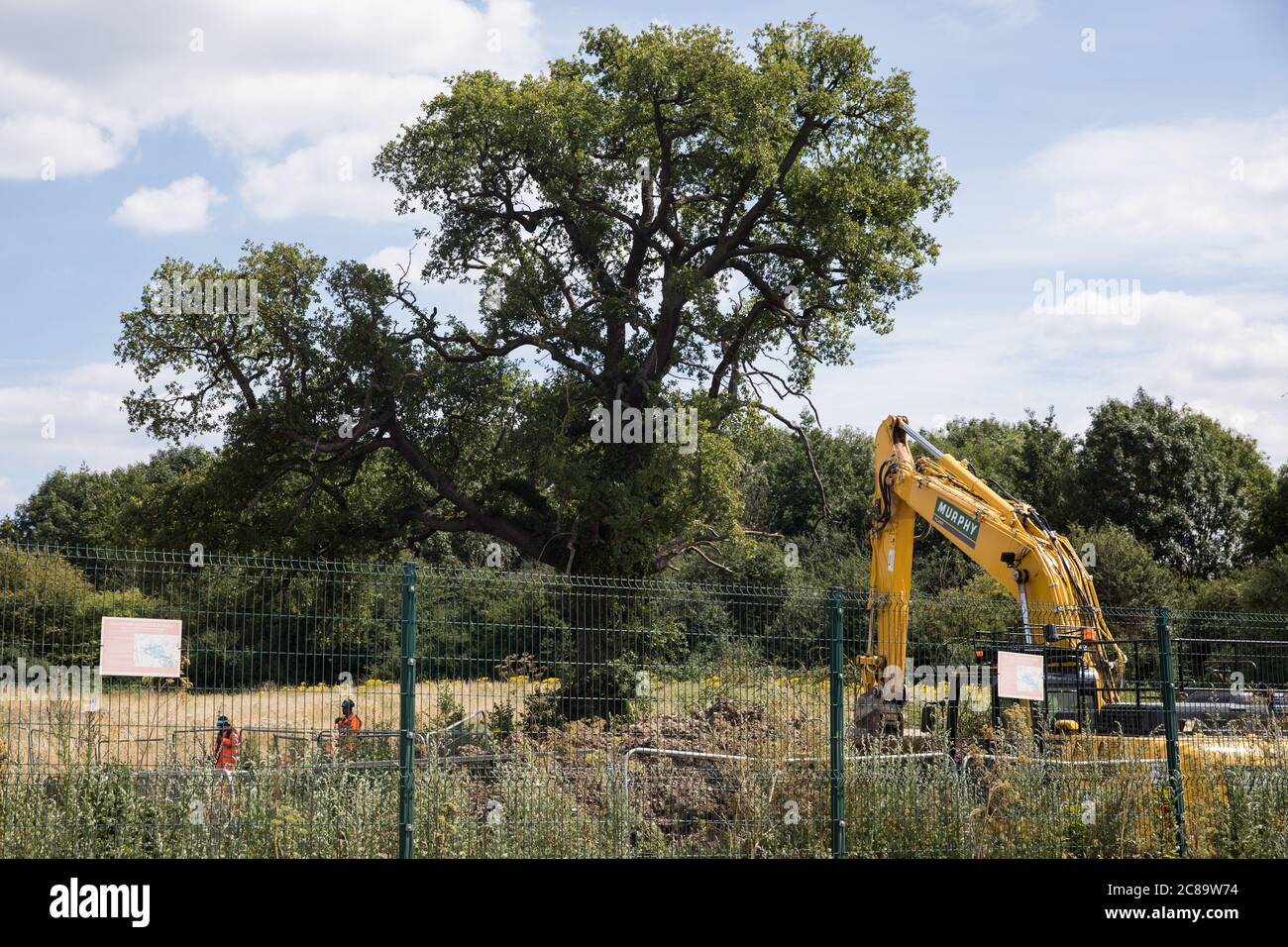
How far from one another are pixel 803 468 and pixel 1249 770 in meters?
42.2

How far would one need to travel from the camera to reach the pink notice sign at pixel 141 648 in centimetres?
859

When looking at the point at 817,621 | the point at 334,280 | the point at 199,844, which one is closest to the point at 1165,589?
the point at 334,280

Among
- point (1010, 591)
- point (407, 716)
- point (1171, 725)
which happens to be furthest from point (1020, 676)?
point (407, 716)

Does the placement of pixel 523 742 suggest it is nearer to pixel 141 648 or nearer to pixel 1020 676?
pixel 141 648

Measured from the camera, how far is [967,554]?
16.5m

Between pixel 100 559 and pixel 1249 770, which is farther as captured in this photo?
pixel 1249 770

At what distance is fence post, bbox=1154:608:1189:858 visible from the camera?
37.9 feet

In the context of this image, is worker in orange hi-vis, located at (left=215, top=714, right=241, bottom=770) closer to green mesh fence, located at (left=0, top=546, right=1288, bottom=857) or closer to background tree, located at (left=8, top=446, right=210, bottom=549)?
green mesh fence, located at (left=0, top=546, right=1288, bottom=857)

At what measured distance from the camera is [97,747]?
9297 mm

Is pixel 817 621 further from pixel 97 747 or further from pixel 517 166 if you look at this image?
pixel 517 166

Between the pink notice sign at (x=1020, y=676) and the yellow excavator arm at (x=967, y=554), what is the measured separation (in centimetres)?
123

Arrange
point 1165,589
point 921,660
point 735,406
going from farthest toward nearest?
point 1165,589, point 735,406, point 921,660

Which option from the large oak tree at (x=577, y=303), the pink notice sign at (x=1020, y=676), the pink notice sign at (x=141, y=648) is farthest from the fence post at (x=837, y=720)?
the large oak tree at (x=577, y=303)

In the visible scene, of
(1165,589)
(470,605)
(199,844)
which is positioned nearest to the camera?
(199,844)
